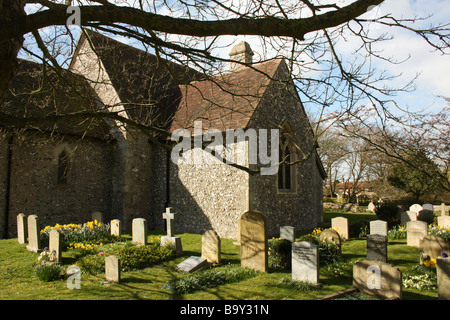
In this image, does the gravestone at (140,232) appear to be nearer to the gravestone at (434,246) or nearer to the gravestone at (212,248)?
the gravestone at (212,248)

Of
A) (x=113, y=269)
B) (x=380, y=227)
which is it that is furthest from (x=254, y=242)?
(x=380, y=227)

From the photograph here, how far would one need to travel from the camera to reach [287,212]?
582 inches

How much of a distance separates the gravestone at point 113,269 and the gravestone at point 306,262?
3768 mm

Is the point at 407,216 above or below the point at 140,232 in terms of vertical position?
below

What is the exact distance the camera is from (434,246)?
9.19m

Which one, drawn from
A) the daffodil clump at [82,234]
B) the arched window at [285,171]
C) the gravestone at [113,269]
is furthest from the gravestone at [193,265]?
the arched window at [285,171]

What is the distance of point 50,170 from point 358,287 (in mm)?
11992

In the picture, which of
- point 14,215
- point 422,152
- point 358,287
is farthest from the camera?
point 14,215

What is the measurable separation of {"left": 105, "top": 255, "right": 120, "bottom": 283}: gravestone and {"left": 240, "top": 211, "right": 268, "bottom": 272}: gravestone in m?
3.03

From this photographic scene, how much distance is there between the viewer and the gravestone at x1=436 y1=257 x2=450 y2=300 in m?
6.18

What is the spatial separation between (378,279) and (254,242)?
299 centimetres

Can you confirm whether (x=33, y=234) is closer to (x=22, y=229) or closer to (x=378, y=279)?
(x=22, y=229)

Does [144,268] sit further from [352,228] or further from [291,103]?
[291,103]
